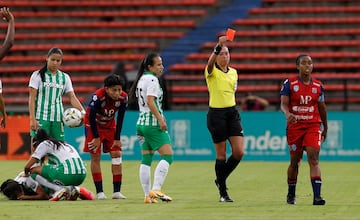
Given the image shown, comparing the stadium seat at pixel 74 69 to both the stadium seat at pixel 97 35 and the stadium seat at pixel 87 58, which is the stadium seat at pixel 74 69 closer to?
the stadium seat at pixel 87 58

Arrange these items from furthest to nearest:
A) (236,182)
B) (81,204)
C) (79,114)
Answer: (236,182)
(79,114)
(81,204)

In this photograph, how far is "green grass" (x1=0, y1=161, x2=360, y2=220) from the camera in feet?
38.3

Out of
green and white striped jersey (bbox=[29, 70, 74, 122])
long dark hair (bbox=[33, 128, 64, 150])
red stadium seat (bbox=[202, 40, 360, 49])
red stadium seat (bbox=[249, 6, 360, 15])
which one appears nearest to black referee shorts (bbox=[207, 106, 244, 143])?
long dark hair (bbox=[33, 128, 64, 150])

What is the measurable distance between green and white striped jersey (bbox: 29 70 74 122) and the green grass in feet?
4.61

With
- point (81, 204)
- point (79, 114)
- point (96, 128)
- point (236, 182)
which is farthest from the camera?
point (236, 182)

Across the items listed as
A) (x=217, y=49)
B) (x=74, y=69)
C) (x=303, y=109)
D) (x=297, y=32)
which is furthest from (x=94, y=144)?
(x=74, y=69)

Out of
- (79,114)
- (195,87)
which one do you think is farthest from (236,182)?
(195,87)

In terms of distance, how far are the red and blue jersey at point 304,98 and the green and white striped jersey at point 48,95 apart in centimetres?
361

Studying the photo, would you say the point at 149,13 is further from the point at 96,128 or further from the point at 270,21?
the point at 96,128

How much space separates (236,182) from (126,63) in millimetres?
14574

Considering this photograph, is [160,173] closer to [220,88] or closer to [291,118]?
[220,88]

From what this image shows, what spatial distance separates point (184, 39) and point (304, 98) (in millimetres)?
19269

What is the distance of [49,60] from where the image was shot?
14.9 metres

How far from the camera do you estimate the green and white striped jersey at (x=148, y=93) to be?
1334cm
